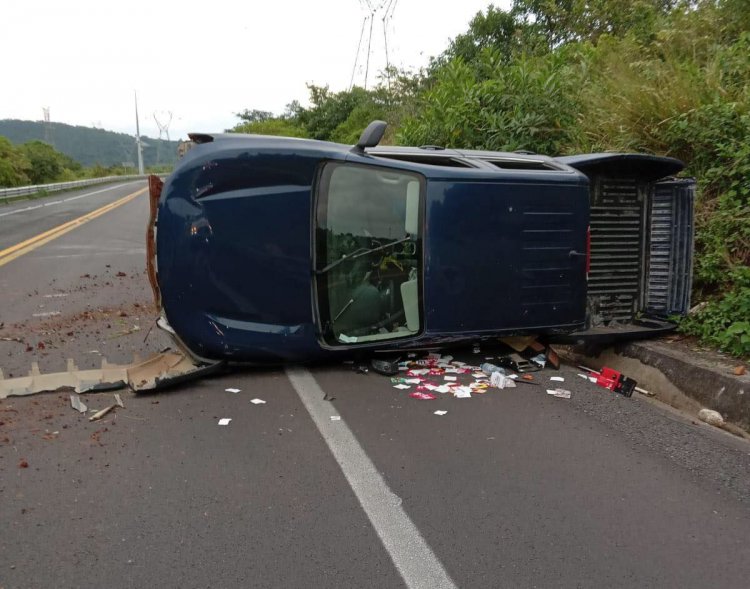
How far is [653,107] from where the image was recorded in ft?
21.9

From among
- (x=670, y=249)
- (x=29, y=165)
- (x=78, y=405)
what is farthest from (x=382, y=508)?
(x=29, y=165)

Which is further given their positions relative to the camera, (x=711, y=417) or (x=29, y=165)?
(x=29, y=165)

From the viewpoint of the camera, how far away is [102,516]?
2852 millimetres

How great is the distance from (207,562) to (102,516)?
65 centimetres

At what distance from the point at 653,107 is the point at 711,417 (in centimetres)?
377

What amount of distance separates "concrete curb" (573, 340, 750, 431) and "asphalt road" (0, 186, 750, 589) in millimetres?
311

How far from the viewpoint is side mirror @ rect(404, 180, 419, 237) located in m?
4.62

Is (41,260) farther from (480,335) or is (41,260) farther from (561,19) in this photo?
(561,19)

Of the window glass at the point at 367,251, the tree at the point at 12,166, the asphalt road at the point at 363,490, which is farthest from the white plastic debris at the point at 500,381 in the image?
the tree at the point at 12,166

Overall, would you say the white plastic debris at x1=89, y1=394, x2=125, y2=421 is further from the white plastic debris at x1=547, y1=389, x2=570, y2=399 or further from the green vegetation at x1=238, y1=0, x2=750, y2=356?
the green vegetation at x1=238, y1=0, x2=750, y2=356

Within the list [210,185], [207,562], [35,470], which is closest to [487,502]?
[207,562]

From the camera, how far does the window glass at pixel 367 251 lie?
459 cm

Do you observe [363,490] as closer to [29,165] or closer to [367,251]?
[367,251]

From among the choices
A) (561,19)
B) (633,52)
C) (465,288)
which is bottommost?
(465,288)
